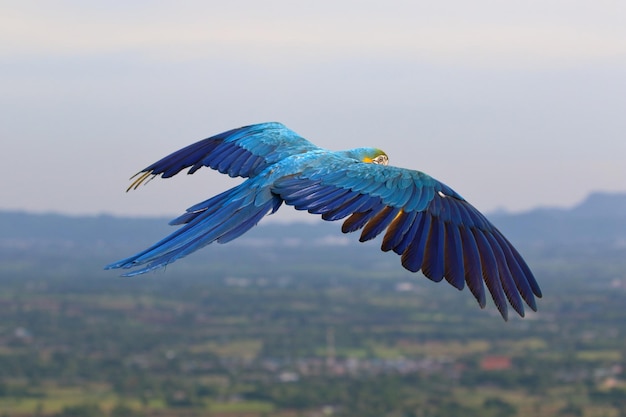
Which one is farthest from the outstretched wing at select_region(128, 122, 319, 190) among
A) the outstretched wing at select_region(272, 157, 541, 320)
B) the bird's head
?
the outstretched wing at select_region(272, 157, 541, 320)

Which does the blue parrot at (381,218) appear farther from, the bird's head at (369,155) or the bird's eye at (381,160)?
the bird's eye at (381,160)

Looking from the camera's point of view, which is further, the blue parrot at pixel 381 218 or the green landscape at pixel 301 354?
the green landscape at pixel 301 354

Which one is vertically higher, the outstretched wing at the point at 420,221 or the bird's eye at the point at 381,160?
the bird's eye at the point at 381,160

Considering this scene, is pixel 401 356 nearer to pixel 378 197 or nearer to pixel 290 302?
pixel 290 302

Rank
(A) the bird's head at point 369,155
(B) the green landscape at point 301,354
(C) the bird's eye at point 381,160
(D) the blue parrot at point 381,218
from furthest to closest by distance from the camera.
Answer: (B) the green landscape at point 301,354
(C) the bird's eye at point 381,160
(A) the bird's head at point 369,155
(D) the blue parrot at point 381,218

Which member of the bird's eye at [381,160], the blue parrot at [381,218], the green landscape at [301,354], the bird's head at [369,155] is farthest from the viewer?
the green landscape at [301,354]

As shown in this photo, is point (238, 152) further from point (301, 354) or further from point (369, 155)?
point (301, 354)

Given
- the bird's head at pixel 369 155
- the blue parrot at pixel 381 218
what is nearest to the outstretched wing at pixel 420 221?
the blue parrot at pixel 381 218
